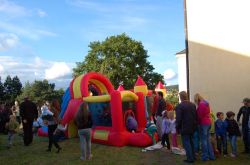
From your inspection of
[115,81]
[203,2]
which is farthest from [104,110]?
[115,81]

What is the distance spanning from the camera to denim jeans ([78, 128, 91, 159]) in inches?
392

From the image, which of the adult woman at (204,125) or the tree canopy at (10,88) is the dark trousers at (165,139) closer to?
the adult woman at (204,125)

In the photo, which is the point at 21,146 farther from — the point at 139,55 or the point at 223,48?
the point at 139,55

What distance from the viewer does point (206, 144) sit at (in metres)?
9.45

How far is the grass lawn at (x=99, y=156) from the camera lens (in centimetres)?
966

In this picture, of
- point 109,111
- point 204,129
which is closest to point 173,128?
point 204,129

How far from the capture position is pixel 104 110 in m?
13.4

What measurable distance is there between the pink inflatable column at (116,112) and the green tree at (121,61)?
1398 inches

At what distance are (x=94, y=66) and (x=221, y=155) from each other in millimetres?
42192

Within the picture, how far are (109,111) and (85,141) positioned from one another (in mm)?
3088

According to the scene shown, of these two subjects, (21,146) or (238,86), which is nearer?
(21,146)

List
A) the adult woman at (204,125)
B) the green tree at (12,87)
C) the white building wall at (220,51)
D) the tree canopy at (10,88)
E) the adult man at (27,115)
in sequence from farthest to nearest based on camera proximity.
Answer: the green tree at (12,87) < the tree canopy at (10,88) < the white building wall at (220,51) < the adult man at (27,115) < the adult woman at (204,125)

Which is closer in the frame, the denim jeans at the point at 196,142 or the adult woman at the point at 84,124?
the adult woman at the point at 84,124

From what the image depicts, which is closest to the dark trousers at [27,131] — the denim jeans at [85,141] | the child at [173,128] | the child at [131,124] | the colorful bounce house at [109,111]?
the colorful bounce house at [109,111]
